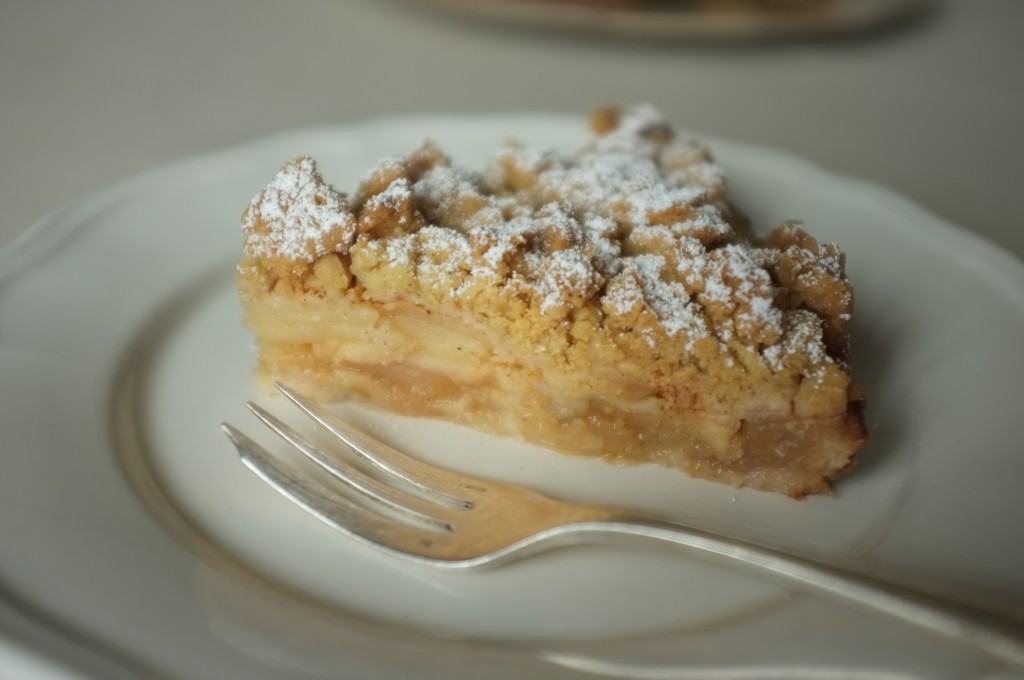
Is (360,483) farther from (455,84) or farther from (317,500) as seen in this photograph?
(455,84)

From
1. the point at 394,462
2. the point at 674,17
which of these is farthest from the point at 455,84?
the point at 394,462

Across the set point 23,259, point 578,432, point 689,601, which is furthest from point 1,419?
point 689,601

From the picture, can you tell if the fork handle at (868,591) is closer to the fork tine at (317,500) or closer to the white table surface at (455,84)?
the fork tine at (317,500)

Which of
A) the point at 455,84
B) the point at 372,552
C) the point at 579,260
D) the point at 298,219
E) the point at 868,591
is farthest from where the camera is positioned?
the point at 455,84

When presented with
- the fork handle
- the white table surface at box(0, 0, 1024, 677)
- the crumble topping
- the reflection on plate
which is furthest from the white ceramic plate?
the reflection on plate

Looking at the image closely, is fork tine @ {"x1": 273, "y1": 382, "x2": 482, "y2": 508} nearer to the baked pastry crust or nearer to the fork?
the fork

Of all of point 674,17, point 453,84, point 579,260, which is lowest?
point 579,260

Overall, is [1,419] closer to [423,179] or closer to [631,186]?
[423,179]
